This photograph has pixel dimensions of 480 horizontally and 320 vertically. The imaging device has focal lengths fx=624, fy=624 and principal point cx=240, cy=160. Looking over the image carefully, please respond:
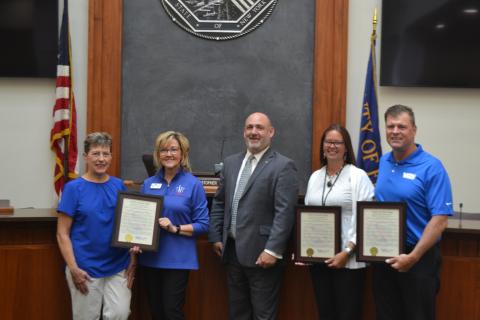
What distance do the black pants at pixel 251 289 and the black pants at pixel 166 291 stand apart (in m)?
0.26

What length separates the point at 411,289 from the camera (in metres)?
3.06

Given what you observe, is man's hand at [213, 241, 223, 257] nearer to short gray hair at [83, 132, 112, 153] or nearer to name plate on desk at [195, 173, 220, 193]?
name plate on desk at [195, 173, 220, 193]

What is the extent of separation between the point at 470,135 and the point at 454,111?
27 cm

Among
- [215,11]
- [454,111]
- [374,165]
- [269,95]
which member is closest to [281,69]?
[269,95]

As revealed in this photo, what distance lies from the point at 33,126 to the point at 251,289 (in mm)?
3260

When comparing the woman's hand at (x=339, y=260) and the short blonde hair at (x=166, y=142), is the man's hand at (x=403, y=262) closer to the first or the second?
the woman's hand at (x=339, y=260)

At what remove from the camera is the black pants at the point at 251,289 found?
335cm

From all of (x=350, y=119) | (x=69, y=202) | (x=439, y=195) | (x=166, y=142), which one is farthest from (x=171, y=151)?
(x=350, y=119)

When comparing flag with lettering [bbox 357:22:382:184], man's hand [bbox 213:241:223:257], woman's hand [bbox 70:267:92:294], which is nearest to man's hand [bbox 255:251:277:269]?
man's hand [bbox 213:241:223:257]

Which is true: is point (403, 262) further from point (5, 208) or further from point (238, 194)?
point (5, 208)

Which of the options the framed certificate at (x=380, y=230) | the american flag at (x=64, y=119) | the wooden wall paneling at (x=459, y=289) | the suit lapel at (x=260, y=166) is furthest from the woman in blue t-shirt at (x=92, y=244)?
the american flag at (x=64, y=119)

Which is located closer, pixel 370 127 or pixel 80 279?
pixel 80 279

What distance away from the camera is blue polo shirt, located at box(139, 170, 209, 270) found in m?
3.29

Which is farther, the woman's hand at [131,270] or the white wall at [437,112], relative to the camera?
the white wall at [437,112]
